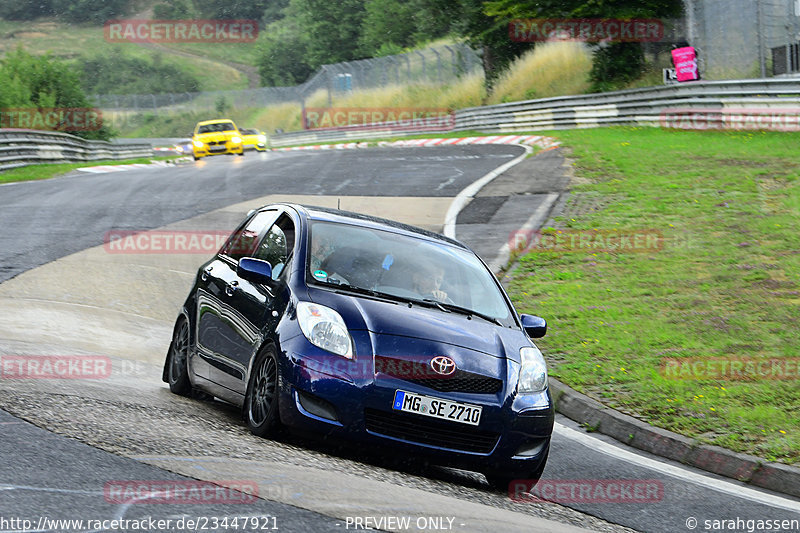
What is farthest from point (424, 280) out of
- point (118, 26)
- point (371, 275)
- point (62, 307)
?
point (118, 26)

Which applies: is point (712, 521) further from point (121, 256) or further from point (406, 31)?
point (406, 31)

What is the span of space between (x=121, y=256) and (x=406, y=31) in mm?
76979

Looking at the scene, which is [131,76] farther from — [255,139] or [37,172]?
[37,172]

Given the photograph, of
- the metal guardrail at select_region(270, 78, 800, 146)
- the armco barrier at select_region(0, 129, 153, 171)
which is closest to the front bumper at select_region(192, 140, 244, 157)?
the armco barrier at select_region(0, 129, 153, 171)

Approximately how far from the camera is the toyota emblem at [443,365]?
620cm

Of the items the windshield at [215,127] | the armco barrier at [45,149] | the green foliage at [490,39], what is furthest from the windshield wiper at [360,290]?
the green foliage at [490,39]

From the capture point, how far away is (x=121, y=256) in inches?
600
